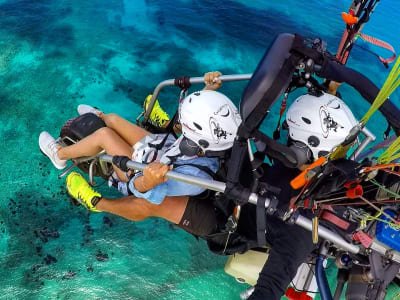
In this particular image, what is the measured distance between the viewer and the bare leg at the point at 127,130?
299cm

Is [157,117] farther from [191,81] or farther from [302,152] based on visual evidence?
[302,152]

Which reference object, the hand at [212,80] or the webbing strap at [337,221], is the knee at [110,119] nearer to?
the hand at [212,80]

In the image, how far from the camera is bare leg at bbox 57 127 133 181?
278 cm

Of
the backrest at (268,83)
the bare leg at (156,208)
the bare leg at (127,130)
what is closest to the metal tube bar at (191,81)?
the bare leg at (127,130)

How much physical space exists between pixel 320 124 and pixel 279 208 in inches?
23.6

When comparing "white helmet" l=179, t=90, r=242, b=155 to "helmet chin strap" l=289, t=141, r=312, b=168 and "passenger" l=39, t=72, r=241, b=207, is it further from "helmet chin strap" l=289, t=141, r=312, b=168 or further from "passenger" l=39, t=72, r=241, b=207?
"helmet chin strap" l=289, t=141, r=312, b=168

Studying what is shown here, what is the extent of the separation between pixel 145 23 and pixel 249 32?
6.47 ft

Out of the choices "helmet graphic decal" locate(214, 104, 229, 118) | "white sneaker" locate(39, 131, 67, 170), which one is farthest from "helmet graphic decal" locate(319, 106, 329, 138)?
"white sneaker" locate(39, 131, 67, 170)

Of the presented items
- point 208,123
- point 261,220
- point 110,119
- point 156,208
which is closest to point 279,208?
point 261,220

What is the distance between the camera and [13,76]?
4914mm

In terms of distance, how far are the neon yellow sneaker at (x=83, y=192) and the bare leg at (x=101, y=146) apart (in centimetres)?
22

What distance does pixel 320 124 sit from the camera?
209cm

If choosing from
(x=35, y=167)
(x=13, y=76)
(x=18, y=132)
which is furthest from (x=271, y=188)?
(x=13, y=76)

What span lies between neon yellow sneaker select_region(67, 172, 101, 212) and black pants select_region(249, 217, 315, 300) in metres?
1.42
